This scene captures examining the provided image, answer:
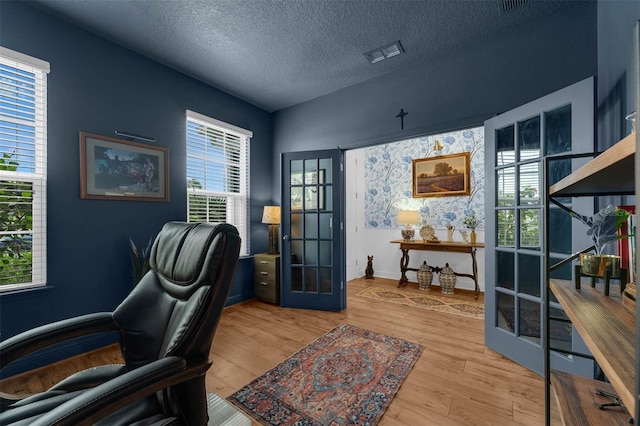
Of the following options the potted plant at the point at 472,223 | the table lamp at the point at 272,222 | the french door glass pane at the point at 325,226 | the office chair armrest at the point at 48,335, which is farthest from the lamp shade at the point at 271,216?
the potted plant at the point at 472,223

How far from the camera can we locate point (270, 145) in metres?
4.14

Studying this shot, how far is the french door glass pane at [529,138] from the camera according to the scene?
6.70 feet

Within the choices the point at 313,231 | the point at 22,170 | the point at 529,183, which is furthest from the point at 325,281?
the point at 22,170

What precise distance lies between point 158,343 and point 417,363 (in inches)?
75.0

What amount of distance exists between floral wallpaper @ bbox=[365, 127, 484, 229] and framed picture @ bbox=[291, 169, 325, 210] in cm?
211

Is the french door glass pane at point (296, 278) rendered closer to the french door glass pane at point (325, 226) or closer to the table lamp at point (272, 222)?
the table lamp at point (272, 222)

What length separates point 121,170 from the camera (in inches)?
101

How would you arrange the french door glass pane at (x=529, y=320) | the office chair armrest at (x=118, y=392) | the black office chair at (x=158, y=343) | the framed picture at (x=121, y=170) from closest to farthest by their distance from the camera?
the office chair armrest at (x=118, y=392)
the black office chair at (x=158, y=343)
the french door glass pane at (x=529, y=320)
the framed picture at (x=121, y=170)

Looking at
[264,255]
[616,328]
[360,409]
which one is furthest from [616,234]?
[264,255]

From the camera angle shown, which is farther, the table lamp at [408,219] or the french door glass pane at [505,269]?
the table lamp at [408,219]

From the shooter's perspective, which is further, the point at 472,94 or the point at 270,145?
the point at 270,145

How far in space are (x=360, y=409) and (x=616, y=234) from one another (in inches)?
61.2

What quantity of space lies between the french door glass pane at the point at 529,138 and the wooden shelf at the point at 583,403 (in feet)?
5.18

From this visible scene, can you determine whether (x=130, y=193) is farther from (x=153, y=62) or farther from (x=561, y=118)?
(x=561, y=118)
